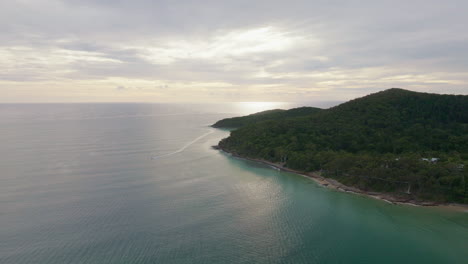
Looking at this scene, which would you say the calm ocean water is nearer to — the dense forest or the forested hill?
the dense forest

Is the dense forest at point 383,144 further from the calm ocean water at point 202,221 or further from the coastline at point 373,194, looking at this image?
the calm ocean water at point 202,221

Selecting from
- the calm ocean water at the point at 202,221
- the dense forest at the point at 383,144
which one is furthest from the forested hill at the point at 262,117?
the calm ocean water at the point at 202,221

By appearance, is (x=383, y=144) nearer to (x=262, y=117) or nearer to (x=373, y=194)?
(x=373, y=194)

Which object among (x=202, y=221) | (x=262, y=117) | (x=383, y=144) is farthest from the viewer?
(x=262, y=117)

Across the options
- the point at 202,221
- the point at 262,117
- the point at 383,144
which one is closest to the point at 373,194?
the point at 383,144

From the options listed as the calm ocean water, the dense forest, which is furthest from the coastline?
the calm ocean water
